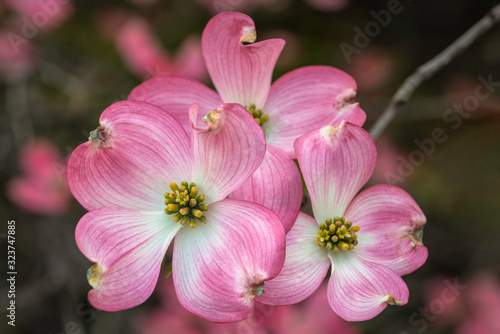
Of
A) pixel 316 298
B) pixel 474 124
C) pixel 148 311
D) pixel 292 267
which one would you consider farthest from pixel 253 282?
pixel 474 124

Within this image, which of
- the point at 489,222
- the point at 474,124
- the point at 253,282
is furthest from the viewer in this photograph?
the point at 474,124

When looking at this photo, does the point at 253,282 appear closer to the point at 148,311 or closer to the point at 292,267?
the point at 292,267

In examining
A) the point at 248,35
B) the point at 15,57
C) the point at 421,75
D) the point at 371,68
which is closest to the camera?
the point at 248,35

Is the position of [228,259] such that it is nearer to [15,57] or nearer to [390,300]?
[390,300]

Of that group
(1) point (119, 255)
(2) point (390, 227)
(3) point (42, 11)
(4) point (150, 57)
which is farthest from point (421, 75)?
(3) point (42, 11)

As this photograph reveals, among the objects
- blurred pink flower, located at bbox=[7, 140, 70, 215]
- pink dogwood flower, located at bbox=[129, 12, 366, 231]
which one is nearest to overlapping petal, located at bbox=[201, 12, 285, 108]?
pink dogwood flower, located at bbox=[129, 12, 366, 231]

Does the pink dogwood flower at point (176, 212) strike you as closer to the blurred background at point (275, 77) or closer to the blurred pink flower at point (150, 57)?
the blurred background at point (275, 77)

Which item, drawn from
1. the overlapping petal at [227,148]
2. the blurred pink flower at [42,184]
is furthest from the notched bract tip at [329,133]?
the blurred pink flower at [42,184]
